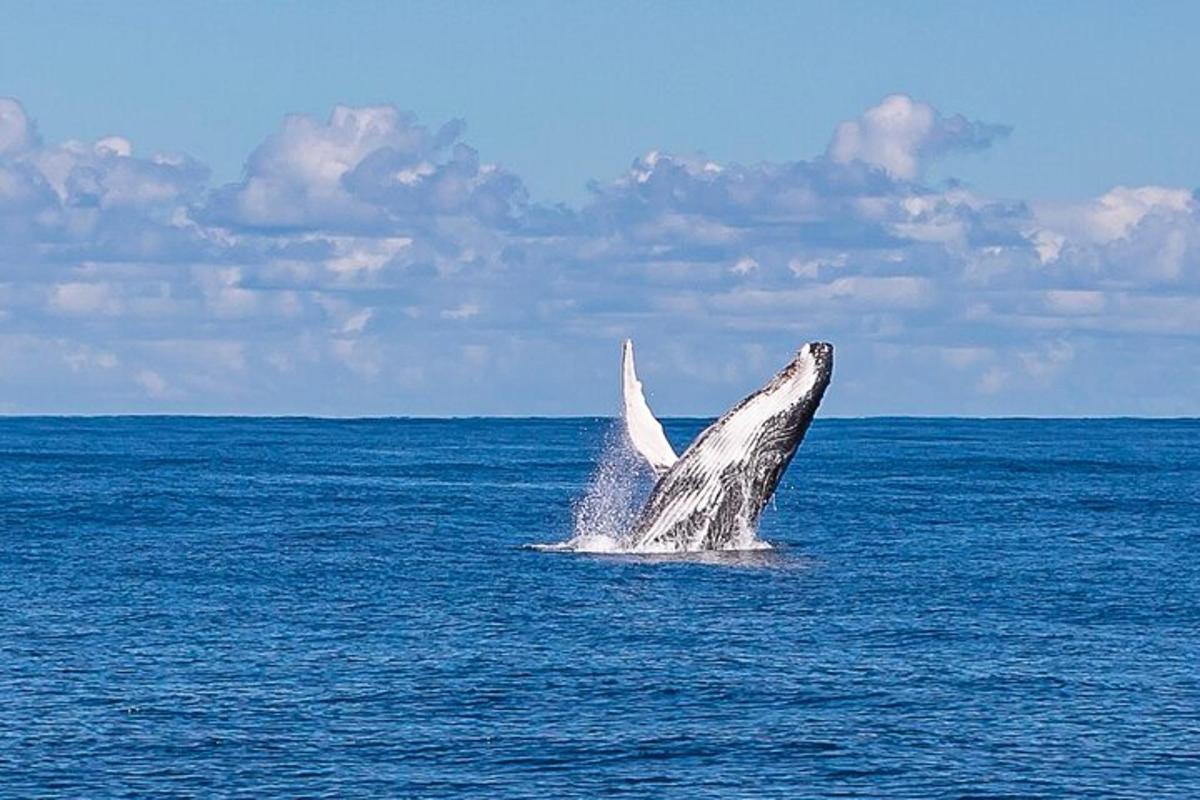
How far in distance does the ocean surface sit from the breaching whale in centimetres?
139

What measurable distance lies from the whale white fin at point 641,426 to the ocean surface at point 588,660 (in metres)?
2.34

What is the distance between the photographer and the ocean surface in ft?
87.1

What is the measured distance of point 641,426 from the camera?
48906 millimetres

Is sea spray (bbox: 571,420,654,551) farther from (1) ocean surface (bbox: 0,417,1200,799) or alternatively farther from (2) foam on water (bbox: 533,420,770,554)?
(1) ocean surface (bbox: 0,417,1200,799)

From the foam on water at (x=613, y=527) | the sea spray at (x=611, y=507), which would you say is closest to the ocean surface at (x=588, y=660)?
the foam on water at (x=613, y=527)

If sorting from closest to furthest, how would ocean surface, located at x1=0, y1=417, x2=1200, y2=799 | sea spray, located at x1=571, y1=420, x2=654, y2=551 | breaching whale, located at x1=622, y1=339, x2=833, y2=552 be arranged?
1. ocean surface, located at x1=0, y1=417, x2=1200, y2=799
2. breaching whale, located at x1=622, y1=339, x2=833, y2=552
3. sea spray, located at x1=571, y1=420, x2=654, y2=551

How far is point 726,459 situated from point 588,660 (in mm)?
13630

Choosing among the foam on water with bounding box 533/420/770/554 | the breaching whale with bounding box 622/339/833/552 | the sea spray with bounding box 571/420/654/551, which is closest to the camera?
the breaching whale with bounding box 622/339/833/552

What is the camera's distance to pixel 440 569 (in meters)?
47.7

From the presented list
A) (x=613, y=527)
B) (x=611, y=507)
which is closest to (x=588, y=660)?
(x=613, y=527)

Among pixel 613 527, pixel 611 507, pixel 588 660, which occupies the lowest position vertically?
pixel 588 660

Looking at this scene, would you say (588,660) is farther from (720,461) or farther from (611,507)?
(611,507)

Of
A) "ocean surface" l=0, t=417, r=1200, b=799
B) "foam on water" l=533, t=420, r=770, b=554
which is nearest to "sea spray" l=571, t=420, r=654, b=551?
"foam on water" l=533, t=420, r=770, b=554

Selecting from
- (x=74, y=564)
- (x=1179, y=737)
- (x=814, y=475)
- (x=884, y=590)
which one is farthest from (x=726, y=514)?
(x=814, y=475)
